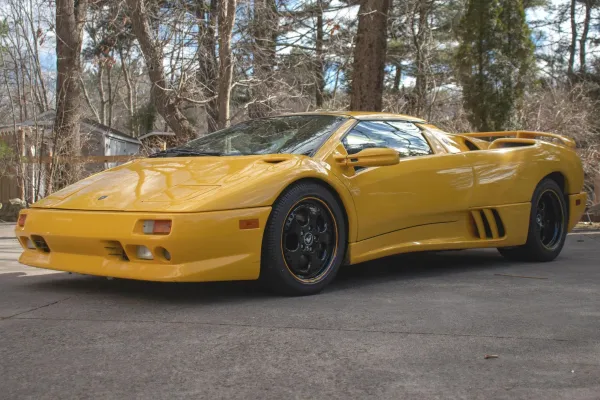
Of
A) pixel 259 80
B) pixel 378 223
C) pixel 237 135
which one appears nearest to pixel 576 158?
pixel 378 223

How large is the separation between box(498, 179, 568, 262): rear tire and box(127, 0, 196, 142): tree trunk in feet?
22.7

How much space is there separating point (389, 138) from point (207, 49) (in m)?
7.82

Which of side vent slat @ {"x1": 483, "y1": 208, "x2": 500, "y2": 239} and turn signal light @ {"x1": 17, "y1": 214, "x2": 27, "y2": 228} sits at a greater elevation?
turn signal light @ {"x1": 17, "y1": 214, "x2": 27, "y2": 228}

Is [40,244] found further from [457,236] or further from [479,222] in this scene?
[479,222]

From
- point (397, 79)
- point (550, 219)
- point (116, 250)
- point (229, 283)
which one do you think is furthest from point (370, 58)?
point (397, 79)

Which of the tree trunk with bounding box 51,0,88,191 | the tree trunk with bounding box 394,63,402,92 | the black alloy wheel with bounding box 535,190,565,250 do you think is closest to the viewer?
the black alloy wheel with bounding box 535,190,565,250

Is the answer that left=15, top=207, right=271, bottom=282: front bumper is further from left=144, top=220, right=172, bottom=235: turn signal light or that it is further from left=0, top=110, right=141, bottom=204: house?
left=0, top=110, right=141, bottom=204: house

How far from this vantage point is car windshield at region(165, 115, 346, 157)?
15.6ft

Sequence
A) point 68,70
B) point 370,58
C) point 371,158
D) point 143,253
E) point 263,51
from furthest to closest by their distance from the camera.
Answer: point 68,70
point 263,51
point 370,58
point 371,158
point 143,253

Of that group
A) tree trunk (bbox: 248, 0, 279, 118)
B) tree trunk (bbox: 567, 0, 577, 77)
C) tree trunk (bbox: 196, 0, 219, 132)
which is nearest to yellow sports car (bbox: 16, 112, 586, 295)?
tree trunk (bbox: 196, 0, 219, 132)

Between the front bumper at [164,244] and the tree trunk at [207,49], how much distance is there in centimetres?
757

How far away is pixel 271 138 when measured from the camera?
4.98 m

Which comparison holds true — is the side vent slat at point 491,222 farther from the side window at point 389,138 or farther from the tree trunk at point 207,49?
the tree trunk at point 207,49

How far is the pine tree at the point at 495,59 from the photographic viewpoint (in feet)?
59.1
